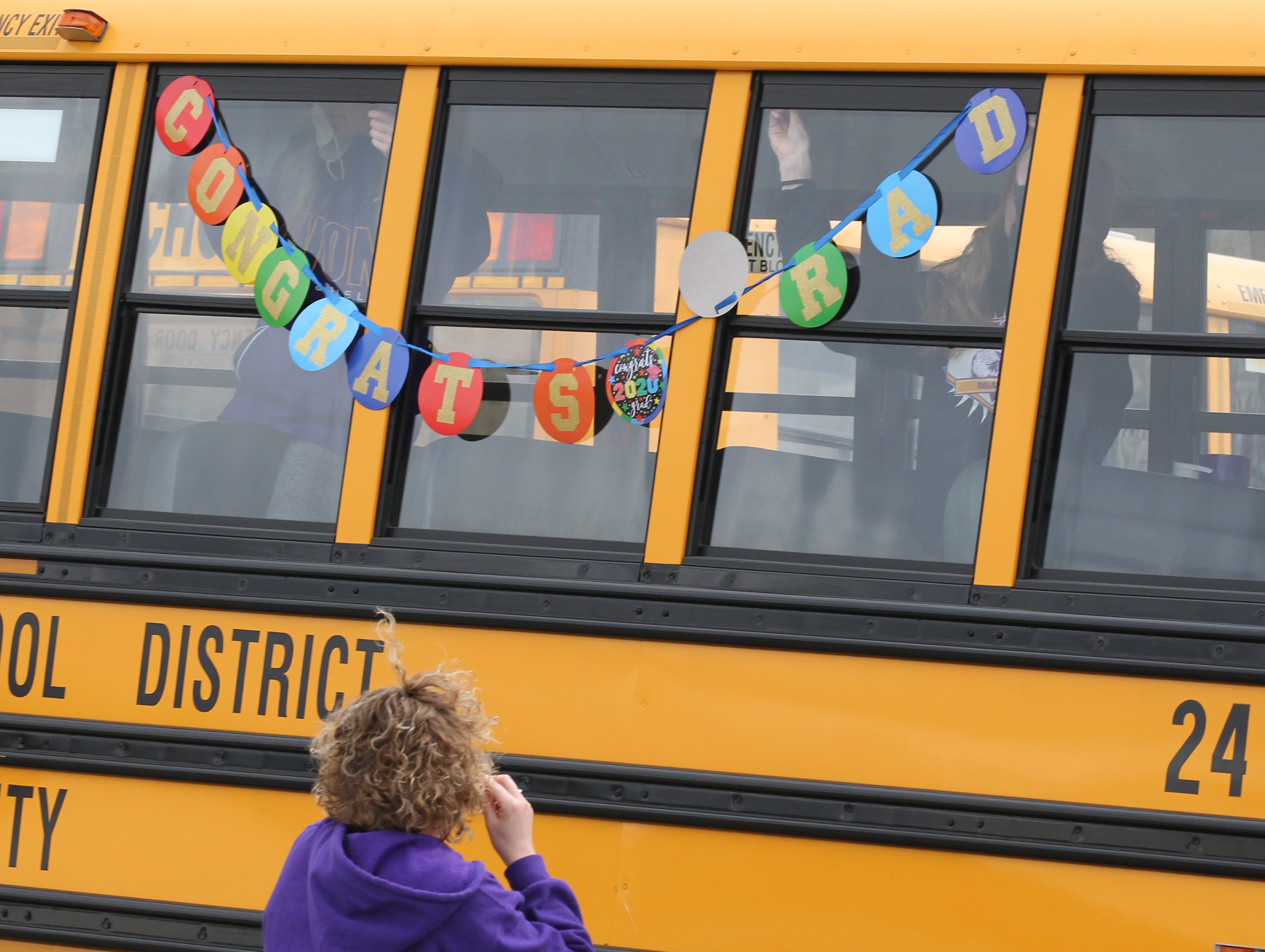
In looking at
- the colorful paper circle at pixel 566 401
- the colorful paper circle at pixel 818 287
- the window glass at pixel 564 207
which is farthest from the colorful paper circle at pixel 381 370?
the colorful paper circle at pixel 818 287

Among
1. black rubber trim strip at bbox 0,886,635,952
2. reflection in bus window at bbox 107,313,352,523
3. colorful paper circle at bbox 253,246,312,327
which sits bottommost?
black rubber trim strip at bbox 0,886,635,952

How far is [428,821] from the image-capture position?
4.87ft

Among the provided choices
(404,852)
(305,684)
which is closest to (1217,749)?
(404,852)

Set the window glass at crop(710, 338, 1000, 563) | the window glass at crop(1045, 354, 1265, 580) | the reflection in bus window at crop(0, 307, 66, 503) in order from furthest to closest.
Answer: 1. the reflection in bus window at crop(0, 307, 66, 503)
2. the window glass at crop(710, 338, 1000, 563)
3. the window glass at crop(1045, 354, 1265, 580)

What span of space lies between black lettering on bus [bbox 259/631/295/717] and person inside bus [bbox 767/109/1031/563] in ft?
4.01

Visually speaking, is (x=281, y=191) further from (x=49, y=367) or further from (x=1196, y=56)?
(x=1196, y=56)

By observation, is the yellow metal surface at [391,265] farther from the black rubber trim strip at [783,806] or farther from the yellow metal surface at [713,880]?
the yellow metal surface at [713,880]

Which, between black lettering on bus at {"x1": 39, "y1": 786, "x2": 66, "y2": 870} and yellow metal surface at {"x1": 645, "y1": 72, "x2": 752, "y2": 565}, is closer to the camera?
yellow metal surface at {"x1": 645, "y1": 72, "x2": 752, "y2": 565}

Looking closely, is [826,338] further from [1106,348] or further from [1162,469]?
[1162,469]

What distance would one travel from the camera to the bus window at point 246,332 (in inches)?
106

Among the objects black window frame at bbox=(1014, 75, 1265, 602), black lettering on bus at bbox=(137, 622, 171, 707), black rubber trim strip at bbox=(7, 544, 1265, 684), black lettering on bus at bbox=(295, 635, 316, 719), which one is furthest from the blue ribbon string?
black lettering on bus at bbox=(137, 622, 171, 707)

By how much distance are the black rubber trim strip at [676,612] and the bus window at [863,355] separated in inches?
5.2

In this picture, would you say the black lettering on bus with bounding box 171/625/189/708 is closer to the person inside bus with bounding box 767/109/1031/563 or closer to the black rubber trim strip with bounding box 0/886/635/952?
the black rubber trim strip with bounding box 0/886/635/952

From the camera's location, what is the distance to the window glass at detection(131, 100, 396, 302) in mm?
2699
